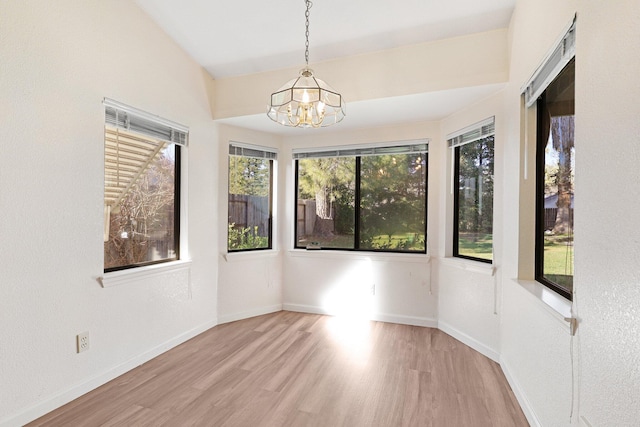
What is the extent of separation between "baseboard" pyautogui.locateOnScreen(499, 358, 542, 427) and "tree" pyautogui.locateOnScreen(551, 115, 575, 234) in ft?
3.55

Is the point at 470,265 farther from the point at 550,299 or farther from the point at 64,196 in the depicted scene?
the point at 64,196

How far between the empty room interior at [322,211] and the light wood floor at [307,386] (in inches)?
0.9

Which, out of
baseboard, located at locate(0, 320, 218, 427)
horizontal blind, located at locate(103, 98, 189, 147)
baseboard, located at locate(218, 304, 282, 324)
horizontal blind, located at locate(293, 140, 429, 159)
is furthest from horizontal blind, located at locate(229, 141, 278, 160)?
baseboard, located at locate(0, 320, 218, 427)

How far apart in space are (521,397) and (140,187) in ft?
11.0

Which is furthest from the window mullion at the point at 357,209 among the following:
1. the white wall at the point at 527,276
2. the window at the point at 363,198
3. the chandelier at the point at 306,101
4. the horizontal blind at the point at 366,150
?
the chandelier at the point at 306,101

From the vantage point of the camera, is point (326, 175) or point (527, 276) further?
point (326, 175)

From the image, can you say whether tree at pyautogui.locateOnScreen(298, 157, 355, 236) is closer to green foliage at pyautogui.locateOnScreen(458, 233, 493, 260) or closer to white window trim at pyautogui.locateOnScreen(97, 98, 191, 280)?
green foliage at pyautogui.locateOnScreen(458, 233, 493, 260)

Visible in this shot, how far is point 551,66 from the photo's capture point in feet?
5.89

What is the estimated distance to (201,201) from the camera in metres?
3.38

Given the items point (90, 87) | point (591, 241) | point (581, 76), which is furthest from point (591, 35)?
point (90, 87)

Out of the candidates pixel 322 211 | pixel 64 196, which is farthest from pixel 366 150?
pixel 64 196

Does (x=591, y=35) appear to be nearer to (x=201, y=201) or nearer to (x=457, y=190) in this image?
(x=457, y=190)

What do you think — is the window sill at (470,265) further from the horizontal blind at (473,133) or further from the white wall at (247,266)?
the white wall at (247,266)

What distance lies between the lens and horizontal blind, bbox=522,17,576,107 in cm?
156
